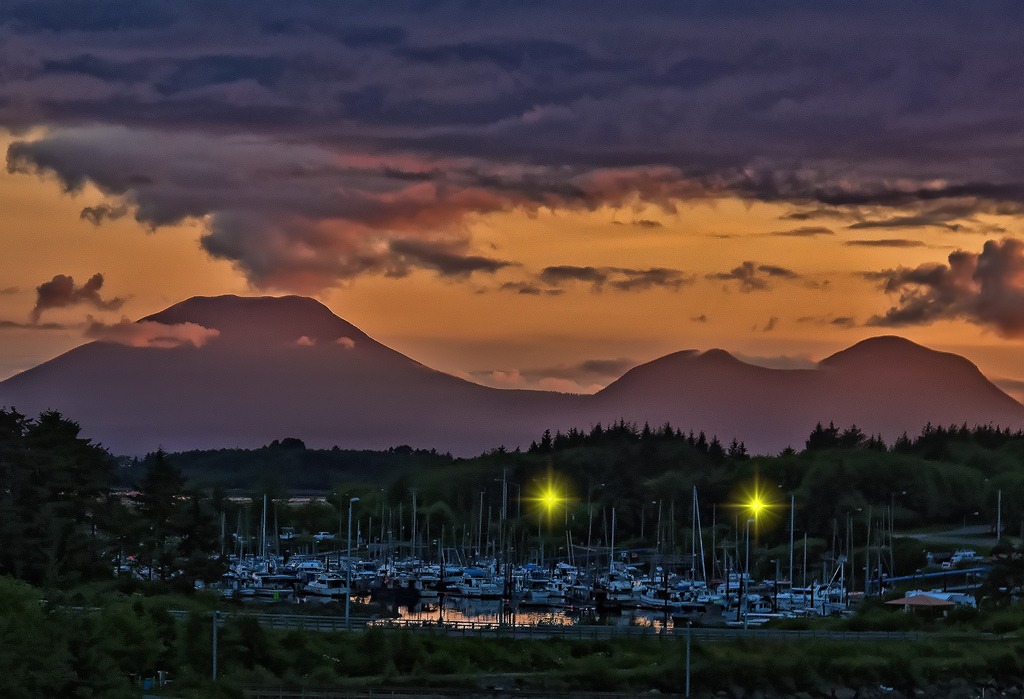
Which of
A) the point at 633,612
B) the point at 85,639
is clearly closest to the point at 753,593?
Answer: the point at 633,612

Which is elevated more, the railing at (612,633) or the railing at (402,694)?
the railing at (612,633)

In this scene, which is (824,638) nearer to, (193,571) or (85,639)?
(193,571)

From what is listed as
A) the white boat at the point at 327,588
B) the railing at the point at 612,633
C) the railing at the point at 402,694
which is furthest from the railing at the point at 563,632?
the white boat at the point at 327,588

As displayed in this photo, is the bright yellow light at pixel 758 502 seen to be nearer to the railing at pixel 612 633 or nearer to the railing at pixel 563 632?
the railing at pixel 563 632

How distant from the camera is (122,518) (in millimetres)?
113375

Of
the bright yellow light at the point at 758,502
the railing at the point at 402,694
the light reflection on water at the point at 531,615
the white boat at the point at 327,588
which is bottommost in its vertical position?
the railing at the point at 402,694

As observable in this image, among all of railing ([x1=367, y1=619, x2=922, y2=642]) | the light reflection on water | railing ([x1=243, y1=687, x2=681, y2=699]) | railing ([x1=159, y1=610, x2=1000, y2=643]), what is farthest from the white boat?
railing ([x1=243, y1=687, x2=681, y2=699])

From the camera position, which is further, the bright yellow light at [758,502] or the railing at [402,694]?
the bright yellow light at [758,502]

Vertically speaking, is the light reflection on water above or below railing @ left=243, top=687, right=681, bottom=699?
above

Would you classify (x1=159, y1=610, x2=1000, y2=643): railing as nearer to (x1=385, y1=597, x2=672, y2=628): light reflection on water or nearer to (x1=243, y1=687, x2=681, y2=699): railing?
(x1=243, y1=687, x2=681, y2=699): railing

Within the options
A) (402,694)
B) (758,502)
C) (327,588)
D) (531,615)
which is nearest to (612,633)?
(402,694)

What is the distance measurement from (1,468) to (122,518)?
12.2m

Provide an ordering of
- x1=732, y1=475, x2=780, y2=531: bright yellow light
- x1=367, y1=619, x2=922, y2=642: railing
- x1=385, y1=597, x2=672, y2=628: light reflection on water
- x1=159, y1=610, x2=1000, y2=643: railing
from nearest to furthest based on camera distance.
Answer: x1=159, y1=610, x2=1000, y2=643: railing < x1=367, y1=619, x2=922, y2=642: railing < x1=385, y1=597, x2=672, y2=628: light reflection on water < x1=732, y1=475, x2=780, y2=531: bright yellow light

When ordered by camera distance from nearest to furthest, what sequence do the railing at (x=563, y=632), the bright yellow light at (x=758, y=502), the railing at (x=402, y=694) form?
1. the railing at (x=402, y=694)
2. the railing at (x=563, y=632)
3. the bright yellow light at (x=758, y=502)
